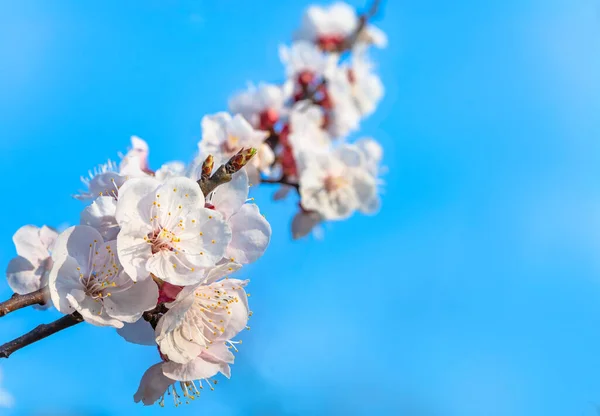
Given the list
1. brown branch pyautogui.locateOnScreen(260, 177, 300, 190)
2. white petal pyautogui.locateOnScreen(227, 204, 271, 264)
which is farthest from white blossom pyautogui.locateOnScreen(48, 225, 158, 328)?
brown branch pyautogui.locateOnScreen(260, 177, 300, 190)

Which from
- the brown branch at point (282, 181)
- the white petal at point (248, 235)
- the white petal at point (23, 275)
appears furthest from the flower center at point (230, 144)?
the white petal at point (248, 235)

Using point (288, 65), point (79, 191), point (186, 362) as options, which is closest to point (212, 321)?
point (186, 362)

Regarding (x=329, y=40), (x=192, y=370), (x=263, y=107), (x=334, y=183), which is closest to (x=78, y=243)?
(x=192, y=370)

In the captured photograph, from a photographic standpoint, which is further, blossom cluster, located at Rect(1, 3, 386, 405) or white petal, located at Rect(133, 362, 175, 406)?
white petal, located at Rect(133, 362, 175, 406)

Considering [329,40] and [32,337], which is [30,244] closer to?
[32,337]

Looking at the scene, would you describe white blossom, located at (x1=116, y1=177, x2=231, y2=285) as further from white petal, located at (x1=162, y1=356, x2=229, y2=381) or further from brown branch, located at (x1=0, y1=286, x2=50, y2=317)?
white petal, located at (x1=162, y1=356, x2=229, y2=381)

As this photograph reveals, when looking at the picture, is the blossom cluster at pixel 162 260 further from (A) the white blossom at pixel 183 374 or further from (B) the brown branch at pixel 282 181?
(B) the brown branch at pixel 282 181

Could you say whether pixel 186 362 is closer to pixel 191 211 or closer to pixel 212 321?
pixel 212 321
